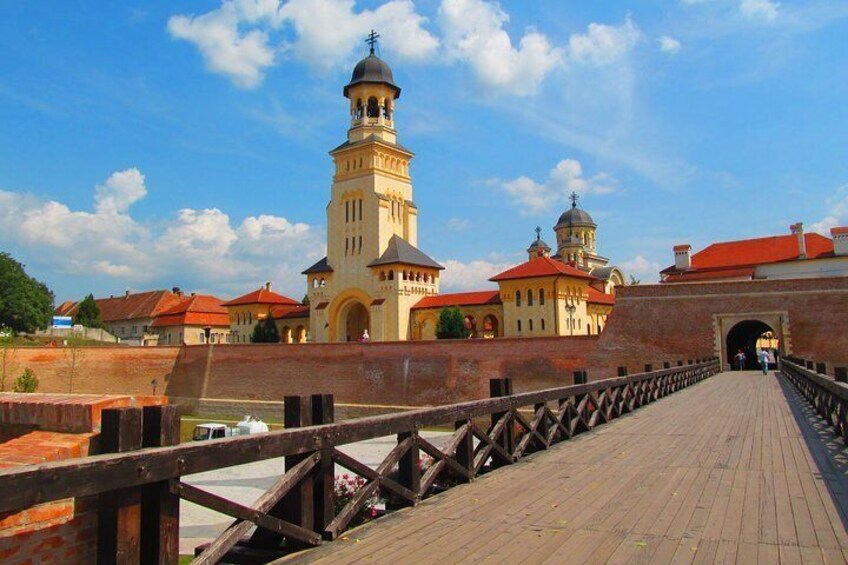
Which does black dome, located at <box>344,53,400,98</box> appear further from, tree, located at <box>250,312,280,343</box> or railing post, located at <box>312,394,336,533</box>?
railing post, located at <box>312,394,336,533</box>

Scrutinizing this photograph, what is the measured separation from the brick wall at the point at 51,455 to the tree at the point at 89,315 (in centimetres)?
7410

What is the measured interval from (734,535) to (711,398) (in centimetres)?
1283

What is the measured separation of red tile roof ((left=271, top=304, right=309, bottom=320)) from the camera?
5222cm

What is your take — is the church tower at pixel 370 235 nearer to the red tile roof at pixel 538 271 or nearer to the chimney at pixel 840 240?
the red tile roof at pixel 538 271

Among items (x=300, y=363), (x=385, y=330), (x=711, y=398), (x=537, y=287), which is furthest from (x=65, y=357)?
(x=711, y=398)

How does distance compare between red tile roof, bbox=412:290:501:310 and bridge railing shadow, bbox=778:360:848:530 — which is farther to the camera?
red tile roof, bbox=412:290:501:310

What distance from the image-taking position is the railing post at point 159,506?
3.28 metres

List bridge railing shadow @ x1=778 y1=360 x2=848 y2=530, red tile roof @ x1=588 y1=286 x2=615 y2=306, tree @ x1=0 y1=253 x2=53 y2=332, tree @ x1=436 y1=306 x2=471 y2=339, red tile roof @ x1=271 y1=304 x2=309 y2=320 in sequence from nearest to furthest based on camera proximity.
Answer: bridge railing shadow @ x1=778 y1=360 x2=848 y2=530, tree @ x1=436 y1=306 x2=471 y2=339, red tile roof @ x1=588 y1=286 x2=615 y2=306, red tile roof @ x1=271 y1=304 x2=309 y2=320, tree @ x1=0 y1=253 x2=53 y2=332

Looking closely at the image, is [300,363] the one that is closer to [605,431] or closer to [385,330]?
[385,330]

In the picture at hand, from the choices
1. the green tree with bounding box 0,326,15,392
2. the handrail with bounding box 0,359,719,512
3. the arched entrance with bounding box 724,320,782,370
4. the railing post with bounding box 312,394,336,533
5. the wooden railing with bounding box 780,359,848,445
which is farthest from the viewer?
the green tree with bounding box 0,326,15,392

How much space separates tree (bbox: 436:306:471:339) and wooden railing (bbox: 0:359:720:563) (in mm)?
34810

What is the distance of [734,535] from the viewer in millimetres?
4602

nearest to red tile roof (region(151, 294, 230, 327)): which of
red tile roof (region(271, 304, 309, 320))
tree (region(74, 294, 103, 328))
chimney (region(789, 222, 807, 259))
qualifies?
tree (region(74, 294, 103, 328))

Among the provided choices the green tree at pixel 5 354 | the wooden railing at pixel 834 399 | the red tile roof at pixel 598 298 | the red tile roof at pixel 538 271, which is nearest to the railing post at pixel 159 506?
the wooden railing at pixel 834 399
